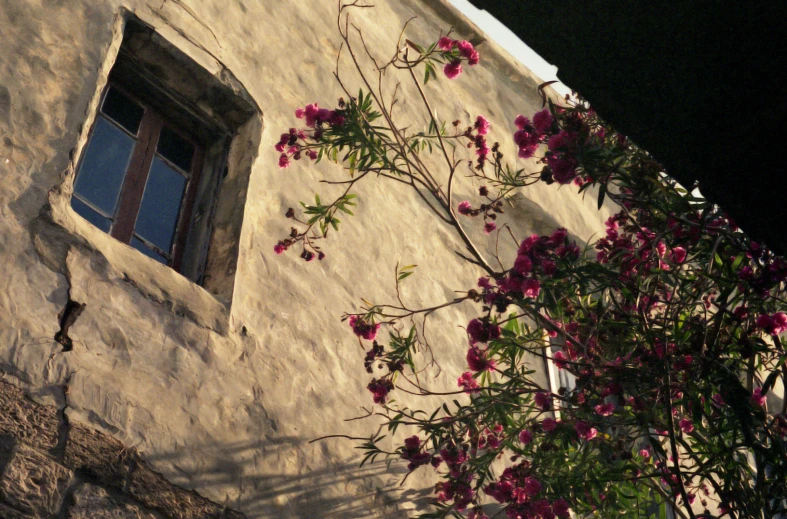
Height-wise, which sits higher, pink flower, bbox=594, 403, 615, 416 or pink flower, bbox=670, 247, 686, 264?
pink flower, bbox=670, 247, 686, 264

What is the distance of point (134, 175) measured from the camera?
154 inches

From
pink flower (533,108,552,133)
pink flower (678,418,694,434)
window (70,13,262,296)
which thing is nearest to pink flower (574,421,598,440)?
pink flower (678,418,694,434)

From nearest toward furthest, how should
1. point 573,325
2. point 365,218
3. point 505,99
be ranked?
point 573,325, point 365,218, point 505,99

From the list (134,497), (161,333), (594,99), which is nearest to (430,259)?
(161,333)

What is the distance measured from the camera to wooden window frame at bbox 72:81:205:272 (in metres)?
3.74

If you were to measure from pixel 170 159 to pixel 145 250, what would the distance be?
62 cm

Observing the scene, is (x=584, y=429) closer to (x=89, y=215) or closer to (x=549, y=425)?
(x=549, y=425)

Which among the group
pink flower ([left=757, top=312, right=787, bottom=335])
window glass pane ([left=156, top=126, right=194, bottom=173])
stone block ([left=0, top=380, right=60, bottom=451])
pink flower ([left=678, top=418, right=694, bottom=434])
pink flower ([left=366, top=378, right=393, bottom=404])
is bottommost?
stone block ([left=0, top=380, right=60, bottom=451])

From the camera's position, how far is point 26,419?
8.63 ft

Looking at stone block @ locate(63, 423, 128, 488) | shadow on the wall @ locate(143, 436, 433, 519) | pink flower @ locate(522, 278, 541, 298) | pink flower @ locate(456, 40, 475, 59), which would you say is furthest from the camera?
pink flower @ locate(456, 40, 475, 59)

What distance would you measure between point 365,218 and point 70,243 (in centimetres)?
199

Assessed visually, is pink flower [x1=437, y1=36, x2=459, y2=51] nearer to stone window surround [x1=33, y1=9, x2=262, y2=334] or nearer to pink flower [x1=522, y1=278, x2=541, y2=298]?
stone window surround [x1=33, y1=9, x2=262, y2=334]

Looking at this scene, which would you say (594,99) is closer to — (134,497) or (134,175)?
(134,497)

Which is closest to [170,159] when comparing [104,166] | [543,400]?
[104,166]
